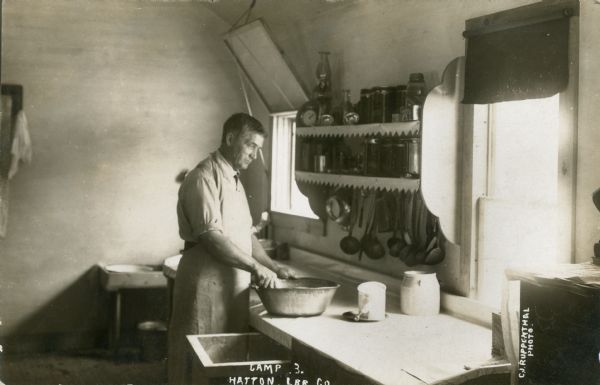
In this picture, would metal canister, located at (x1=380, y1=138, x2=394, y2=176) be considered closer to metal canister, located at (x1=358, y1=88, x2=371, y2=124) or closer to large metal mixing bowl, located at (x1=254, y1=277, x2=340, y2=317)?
metal canister, located at (x1=358, y1=88, x2=371, y2=124)

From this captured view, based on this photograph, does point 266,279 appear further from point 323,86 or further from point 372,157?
point 323,86

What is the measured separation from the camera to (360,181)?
138 inches

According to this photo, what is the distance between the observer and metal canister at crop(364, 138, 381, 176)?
3.46 m

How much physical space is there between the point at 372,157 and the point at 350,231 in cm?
66

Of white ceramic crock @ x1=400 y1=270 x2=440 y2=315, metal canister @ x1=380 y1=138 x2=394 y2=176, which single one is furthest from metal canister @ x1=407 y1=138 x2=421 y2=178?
white ceramic crock @ x1=400 y1=270 x2=440 y2=315

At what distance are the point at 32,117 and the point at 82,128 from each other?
39 centimetres

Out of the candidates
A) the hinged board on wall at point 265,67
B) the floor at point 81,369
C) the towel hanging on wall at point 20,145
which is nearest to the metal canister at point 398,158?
the hinged board on wall at point 265,67

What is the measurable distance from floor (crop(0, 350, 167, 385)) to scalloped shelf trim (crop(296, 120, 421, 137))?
2156 mm

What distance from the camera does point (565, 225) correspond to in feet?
8.11

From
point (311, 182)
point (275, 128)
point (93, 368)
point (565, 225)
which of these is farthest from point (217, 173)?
point (93, 368)

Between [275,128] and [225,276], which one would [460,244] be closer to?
[225,276]

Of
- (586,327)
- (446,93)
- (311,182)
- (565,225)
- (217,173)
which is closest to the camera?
(586,327)

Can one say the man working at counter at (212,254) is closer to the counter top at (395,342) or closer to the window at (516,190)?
the counter top at (395,342)

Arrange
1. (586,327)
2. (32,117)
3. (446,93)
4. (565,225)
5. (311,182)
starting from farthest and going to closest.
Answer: (32,117)
(311,182)
(446,93)
(565,225)
(586,327)
